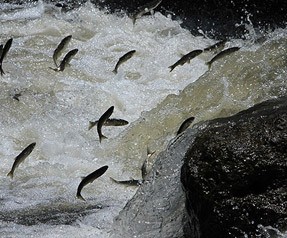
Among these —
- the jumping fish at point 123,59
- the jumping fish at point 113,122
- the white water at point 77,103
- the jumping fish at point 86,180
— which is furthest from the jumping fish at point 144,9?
the jumping fish at point 86,180

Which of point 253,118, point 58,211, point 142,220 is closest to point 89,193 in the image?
point 58,211

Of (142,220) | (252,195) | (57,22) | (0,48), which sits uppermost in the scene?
(252,195)

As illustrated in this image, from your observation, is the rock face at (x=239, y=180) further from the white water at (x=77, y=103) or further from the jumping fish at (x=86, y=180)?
the jumping fish at (x=86, y=180)

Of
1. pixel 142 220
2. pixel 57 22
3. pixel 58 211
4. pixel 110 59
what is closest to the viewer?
pixel 142 220

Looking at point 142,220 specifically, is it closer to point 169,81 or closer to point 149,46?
point 169,81

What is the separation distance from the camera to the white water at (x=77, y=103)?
4832mm

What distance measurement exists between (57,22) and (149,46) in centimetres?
137

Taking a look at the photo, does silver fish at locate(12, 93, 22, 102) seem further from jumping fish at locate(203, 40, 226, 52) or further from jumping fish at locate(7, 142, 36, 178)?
jumping fish at locate(203, 40, 226, 52)

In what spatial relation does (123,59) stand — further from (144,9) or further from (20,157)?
(20,157)

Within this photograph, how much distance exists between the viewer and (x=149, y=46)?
8.54m

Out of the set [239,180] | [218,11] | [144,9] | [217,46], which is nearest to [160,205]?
[239,180]

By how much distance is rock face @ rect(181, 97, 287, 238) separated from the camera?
332 cm

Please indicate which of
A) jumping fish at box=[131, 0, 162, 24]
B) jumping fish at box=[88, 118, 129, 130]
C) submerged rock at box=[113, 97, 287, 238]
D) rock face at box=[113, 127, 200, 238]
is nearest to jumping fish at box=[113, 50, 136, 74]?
jumping fish at box=[88, 118, 129, 130]

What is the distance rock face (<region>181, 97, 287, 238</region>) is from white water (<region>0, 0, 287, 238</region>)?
0.97 meters
